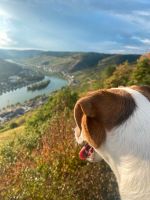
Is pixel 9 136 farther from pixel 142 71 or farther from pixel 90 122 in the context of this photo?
pixel 90 122

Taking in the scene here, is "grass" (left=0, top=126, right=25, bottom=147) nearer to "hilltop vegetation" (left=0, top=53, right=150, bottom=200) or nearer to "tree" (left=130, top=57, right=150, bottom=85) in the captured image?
"tree" (left=130, top=57, right=150, bottom=85)

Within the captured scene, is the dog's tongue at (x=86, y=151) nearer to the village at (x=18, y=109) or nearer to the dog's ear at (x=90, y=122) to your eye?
the dog's ear at (x=90, y=122)

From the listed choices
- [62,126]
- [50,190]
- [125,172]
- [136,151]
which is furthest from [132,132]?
[62,126]

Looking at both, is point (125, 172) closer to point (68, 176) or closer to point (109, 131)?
point (109, 131)

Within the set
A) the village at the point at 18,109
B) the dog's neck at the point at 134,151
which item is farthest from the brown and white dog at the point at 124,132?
the village at the point at 18,109

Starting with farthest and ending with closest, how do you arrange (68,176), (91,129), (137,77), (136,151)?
(137,77), (68,176), (91,129), (136,151)

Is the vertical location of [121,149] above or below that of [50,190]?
above

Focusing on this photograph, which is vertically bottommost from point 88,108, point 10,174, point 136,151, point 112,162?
point 10,174
